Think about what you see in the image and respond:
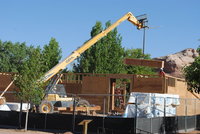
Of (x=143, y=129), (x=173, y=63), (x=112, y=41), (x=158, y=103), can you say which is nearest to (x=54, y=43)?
(x=112, y=41)

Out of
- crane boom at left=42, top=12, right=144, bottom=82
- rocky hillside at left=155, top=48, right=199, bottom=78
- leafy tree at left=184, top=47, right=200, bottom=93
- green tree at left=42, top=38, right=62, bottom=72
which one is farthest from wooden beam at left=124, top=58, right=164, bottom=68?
rocky hillside at left=155, top=48, right=199, bottom=78

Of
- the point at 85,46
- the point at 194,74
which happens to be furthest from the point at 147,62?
the point at 194,74

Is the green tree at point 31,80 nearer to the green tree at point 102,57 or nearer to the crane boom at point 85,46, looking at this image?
the crane boom at point 85,46

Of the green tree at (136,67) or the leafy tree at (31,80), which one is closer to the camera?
the leafy tree at (31,80)

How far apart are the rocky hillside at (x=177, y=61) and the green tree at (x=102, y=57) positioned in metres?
20.7

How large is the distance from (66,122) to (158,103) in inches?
252

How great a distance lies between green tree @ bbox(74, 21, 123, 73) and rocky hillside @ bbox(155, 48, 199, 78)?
20694mm

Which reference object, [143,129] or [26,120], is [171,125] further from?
[26,120]

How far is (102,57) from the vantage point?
54844 mm

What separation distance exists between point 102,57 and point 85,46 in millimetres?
23378

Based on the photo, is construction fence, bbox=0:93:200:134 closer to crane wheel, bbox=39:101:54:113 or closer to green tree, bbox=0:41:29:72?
crane wheel, bbox=39:101:54:113

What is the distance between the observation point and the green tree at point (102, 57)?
178 feet

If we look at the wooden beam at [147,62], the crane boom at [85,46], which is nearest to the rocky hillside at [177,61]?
the crane boom at [85,46]

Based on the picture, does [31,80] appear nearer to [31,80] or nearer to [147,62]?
[31,80]
